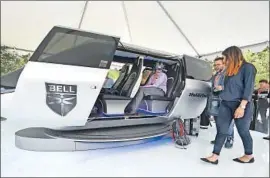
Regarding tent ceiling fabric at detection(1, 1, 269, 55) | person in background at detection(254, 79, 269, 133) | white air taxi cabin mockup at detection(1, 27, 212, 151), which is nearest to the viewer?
white air taxi cabin mockup at detection(1, 27, 212, 151)

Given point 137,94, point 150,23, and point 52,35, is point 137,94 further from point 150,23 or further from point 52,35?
point 150,23

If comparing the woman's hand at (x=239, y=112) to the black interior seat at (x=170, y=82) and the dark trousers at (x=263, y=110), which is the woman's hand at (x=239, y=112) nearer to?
the black interior seat at (x=170, y=82)

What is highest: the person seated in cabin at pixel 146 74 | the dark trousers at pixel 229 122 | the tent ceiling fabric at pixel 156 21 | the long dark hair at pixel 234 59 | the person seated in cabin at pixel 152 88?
the tent ceiling fabric at pixel 156 21

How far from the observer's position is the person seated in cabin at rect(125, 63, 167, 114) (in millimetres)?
2828

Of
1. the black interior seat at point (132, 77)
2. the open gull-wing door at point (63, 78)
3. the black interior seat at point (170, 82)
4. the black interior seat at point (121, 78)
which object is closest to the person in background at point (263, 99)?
the black interior seat at point (170, 82)

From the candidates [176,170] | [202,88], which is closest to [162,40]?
[202,88]

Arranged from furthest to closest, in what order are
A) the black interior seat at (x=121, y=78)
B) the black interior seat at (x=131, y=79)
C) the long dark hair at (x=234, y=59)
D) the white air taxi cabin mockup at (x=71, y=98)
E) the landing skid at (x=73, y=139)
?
the black interior seat at (x=121, y=78) < the black interior seat at (x=131, y=79) < the landing skid at (x=73, y=139) < the long dark hair at (x=234, y=59) < the white air taxi cabin mockup at (x=71, y=98)

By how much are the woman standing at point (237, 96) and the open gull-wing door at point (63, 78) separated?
1.16 meters

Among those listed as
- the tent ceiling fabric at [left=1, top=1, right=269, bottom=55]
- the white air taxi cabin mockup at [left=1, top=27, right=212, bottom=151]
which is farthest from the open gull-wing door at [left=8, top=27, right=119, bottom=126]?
the tent ceiling fabric at [left=1, top=1, right=269, bottom=55]

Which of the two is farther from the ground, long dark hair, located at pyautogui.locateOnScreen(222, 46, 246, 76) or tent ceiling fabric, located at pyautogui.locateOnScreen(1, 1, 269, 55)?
Result: tent ceiling fabric, located at pyautogui.locateOnScreen(1, 1, 269, 55)

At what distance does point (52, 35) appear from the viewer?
1.89 metres

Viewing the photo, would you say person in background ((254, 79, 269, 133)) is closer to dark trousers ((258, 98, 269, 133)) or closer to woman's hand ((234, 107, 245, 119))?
dark trousers ((258, 98, 269, 133))

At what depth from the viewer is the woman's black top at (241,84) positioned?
1.81m

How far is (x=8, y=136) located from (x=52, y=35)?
94 cm
